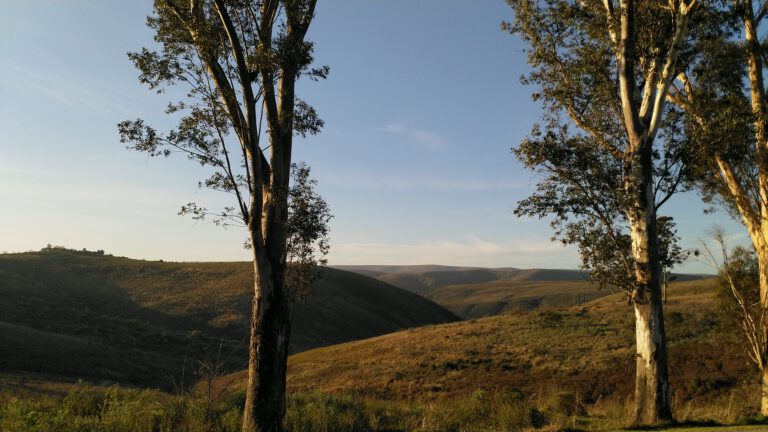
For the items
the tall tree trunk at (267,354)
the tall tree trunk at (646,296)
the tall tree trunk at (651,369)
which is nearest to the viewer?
the tall tree trunk at (267,354)

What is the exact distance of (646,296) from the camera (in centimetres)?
1469

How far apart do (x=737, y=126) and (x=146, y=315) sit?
78.1 meters

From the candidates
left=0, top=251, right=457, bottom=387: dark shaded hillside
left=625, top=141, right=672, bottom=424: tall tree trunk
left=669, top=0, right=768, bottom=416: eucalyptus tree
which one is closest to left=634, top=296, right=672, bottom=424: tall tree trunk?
left=625, top=141, right=672, bottom=424: tall tree trunk

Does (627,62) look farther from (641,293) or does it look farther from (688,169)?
(641,293)

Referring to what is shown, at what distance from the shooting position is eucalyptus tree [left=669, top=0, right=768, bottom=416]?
16531mm

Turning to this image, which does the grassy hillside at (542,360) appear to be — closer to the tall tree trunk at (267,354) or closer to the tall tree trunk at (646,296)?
the tall tree trunk at (646,296)

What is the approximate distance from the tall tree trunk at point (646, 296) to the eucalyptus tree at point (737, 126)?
2787mm

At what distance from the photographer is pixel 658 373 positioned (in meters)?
14.0

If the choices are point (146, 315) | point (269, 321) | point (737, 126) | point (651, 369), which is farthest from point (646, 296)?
point (146, 315)

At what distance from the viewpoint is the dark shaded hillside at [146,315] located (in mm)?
49719

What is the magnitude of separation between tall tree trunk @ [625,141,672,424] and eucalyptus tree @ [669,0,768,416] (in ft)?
9.15

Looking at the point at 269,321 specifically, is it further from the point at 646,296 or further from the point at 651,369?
the point at 646,296

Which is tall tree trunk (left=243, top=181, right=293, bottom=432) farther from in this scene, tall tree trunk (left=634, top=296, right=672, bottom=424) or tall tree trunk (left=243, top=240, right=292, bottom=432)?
tall tree trunk (left=634, top=296, right=672, bottom=424)

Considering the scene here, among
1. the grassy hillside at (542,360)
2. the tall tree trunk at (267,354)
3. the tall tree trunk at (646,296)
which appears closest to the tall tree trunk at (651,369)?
the tall tree trunk at (646,296)
